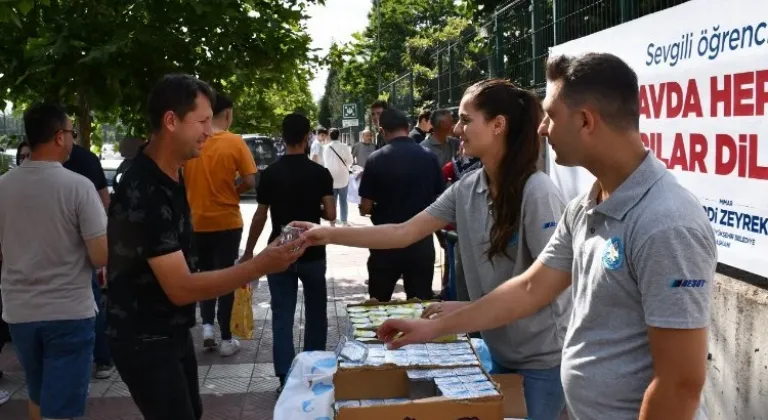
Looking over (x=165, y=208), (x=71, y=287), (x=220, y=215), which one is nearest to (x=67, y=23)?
(x=220, y=215)

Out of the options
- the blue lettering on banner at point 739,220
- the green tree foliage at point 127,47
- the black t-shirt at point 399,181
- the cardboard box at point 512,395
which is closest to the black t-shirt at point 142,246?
the cardboard box at point 512,395

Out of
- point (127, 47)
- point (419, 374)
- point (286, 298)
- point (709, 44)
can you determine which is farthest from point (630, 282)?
point (127, 47)

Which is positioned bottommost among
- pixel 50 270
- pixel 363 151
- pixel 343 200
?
pixel 343 200

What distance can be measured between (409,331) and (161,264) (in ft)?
3.08

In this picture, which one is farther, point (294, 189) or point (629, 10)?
point (294, 189)

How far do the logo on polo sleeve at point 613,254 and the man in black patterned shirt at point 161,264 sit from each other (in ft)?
4.84

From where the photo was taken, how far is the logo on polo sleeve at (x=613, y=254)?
5.86 ft

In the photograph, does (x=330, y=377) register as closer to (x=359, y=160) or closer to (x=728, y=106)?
(x=728, y=106)

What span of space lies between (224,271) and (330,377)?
0.57 metres

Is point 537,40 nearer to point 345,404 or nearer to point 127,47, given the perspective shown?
point 127,47

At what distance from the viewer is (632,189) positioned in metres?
1.82

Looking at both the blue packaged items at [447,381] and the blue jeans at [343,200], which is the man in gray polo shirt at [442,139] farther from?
the blue jeans at [343,200]

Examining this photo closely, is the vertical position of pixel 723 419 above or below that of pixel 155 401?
below

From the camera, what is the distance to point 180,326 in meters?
2.97
